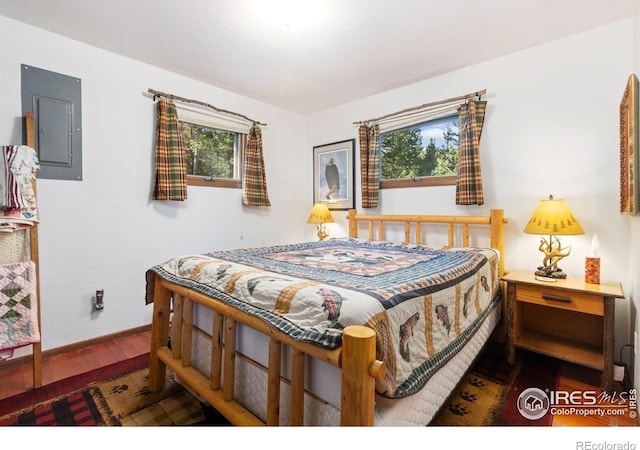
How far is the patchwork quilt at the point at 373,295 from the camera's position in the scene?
1.06m

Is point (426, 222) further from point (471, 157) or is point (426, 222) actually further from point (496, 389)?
point (496, 389)

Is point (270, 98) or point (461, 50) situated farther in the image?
point (270, 98)

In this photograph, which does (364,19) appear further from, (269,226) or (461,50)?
(269,226)

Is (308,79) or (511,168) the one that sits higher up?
(308,79)

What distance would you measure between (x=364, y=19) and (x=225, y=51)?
112cm

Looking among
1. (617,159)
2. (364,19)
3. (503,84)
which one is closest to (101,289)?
(364,19)

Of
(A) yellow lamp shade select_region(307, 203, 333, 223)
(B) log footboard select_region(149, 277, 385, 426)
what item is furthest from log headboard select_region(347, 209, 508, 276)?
(B) log footboard select_region(149, 277, 385, 426)

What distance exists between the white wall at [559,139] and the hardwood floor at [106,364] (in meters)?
0.41

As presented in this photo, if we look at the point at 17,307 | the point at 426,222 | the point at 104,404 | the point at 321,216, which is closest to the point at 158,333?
the point at 104,404

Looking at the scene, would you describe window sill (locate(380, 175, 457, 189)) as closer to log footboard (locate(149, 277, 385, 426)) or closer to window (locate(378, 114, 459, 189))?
window (locate(378, 114, 459, 189))

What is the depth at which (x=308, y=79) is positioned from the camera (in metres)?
2.99

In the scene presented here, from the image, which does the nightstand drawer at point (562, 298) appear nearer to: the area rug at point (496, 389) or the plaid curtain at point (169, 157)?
the area rug at point (496, 389)

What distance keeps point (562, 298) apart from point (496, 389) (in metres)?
0.70

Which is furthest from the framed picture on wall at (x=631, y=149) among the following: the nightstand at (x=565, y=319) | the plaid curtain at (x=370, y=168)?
the plaid curtain at (x=370, y=168)
